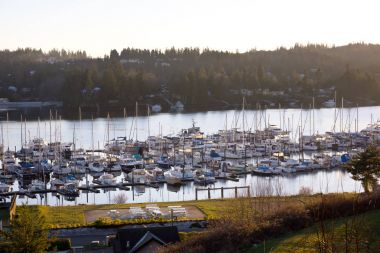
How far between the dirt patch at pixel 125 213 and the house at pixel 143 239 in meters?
4.77

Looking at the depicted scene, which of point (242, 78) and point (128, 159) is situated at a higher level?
point (242, 78)

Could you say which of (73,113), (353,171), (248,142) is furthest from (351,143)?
(73,113)

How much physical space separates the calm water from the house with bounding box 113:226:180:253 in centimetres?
411

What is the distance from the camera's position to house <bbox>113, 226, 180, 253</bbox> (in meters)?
14.5

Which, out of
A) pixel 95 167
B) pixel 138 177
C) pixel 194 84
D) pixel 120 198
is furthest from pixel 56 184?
pixel 194 84

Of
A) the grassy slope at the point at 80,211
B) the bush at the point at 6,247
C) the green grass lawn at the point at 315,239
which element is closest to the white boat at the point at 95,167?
the grassy slope at the point at 80,211

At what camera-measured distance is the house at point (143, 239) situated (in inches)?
570

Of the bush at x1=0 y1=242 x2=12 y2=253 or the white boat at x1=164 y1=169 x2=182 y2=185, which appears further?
the white boat at x1=164 y1=169 x2=182 y2=185

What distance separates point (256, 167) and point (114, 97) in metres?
54.2

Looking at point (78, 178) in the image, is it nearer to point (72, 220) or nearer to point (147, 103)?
point (72, 220)

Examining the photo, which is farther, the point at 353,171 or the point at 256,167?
the point at 256,167

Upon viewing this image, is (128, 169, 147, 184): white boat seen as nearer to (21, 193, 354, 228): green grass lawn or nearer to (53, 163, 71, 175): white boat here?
(53, 163, 71, 175): white boat

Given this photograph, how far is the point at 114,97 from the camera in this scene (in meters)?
87.6

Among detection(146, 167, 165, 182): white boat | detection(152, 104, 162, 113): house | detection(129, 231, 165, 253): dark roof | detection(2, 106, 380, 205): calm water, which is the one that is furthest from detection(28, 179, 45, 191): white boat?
detection(152, 104, 162, 113): house
